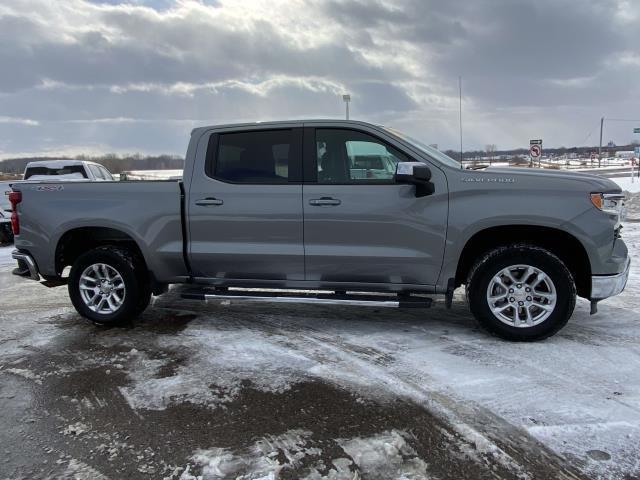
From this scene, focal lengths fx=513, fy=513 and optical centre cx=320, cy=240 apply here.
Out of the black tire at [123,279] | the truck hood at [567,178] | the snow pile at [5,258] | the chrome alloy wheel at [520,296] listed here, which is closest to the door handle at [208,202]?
the black tire at [123,279]

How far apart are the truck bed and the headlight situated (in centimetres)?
372

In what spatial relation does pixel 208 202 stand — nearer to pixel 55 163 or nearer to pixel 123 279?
pixel 123 279

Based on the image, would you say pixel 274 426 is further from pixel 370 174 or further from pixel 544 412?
pixel 370 174

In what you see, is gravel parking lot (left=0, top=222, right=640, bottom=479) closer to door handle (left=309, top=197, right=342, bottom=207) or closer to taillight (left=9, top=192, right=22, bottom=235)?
taillight (left=9, top=192, right=22, bottom=235)

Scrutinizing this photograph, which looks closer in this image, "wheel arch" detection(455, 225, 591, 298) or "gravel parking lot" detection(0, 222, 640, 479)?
"gravel parking lot" detection(0, 222, 640, 479)

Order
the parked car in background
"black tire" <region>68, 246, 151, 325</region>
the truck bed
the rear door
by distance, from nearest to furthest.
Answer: the rear door < the truck bed < "black tire" <region>68, 246, 151, 325</region> < the parked car in background

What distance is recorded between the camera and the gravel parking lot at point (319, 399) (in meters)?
Result: 2.79

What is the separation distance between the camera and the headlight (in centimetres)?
427

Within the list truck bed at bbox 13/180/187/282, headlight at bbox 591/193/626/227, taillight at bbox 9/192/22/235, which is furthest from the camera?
taillight at bbox 9/192/22/235

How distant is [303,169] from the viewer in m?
4.77

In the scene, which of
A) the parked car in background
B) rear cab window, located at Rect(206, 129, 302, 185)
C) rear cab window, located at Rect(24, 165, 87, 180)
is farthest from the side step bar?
rear cab window, located at Rect(24, 165, 87, 180)

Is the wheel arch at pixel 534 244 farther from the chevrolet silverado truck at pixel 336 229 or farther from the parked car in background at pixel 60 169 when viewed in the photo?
the parked car in background at pixel 60 169

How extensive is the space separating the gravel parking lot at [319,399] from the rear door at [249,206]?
2.26ft

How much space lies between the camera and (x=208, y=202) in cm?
488
